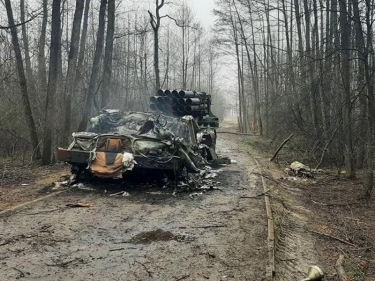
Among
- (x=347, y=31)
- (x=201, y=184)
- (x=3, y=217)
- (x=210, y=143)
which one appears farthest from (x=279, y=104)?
(x=3, y=217)

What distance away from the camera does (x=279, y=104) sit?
2112 centimetres

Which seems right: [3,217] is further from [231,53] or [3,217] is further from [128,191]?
[231,53]

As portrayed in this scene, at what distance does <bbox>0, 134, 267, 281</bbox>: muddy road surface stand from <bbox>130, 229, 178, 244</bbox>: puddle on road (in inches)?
0.5

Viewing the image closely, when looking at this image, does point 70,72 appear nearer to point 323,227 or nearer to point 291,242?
point 323,227

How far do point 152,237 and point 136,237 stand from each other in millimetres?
229

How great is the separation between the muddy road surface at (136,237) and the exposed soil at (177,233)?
0.01m

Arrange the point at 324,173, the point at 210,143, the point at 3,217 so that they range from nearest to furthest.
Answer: the point at 3,217
the point at 324,173
the point at 210,143

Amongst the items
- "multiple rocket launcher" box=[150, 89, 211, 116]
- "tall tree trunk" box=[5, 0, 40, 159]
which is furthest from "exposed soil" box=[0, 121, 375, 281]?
"multiple rocket launcher" box=[150, 89, 211, 116]

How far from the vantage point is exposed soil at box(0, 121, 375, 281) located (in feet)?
14.9

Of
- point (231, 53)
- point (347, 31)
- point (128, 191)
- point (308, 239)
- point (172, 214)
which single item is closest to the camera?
point (308, 239)

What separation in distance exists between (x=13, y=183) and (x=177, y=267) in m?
6.95

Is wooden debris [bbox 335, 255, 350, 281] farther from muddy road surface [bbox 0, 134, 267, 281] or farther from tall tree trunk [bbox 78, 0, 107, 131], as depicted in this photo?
tall tree trunk [bbox 78, 0, 107, 131]

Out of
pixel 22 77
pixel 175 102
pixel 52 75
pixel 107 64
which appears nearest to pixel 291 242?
pixel 175 102

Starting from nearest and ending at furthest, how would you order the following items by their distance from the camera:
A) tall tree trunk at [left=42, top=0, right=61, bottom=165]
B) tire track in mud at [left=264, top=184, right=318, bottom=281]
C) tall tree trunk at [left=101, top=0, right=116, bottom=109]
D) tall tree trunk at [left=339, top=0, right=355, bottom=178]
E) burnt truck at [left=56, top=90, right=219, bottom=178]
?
1. tire track in mud at [left=264, top=184, right=318, bottom=281]
2. burnt truck at [left=56, top=90, right=219, bottom=178]
3. tall tree trunk at [left=339, top=0, right=355, bottom=178]
4. tall tree trunk at [left=42, top=0, right=61, bottom=165]
5. tall tree trunk at [left=101, top=0, right=116, bottom=109]
